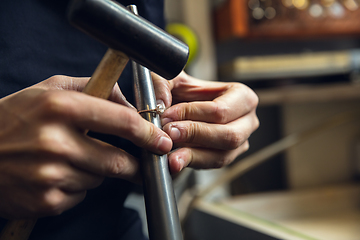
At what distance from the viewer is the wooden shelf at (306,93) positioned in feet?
3.53

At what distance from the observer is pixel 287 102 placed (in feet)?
3.58

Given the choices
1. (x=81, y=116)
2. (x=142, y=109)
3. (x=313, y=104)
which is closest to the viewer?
(x=81, y=116)

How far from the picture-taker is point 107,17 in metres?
0.25

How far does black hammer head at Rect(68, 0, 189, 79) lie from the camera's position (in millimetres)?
249

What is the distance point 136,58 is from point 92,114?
9 cm

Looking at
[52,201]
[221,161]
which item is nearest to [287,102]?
[221,161]

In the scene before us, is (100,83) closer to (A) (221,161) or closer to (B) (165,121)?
(B) (165,121)

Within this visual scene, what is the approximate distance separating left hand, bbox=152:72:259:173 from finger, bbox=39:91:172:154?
3.6 inches

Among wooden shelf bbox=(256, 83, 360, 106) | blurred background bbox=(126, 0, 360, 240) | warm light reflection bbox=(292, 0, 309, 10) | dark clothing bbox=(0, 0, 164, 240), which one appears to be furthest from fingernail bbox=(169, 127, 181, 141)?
warm light reflection bbox=(292, 0, 309, 10)

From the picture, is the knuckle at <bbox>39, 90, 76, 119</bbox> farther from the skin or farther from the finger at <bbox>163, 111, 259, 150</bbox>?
the finger at <bbox>163, 111, 259, 150</bbox>

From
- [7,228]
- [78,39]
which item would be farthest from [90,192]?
[78,39]

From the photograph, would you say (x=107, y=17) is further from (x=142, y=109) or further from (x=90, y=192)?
(x=90, y=192)

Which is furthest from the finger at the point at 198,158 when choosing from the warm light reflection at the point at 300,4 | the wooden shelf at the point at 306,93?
the warm light reflection at the point at 300,4

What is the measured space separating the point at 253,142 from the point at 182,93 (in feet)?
3.25
